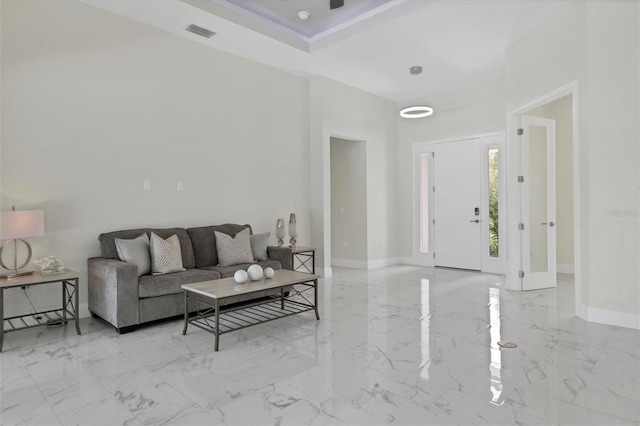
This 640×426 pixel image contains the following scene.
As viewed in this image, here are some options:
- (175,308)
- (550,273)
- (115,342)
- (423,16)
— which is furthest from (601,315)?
(115,342)

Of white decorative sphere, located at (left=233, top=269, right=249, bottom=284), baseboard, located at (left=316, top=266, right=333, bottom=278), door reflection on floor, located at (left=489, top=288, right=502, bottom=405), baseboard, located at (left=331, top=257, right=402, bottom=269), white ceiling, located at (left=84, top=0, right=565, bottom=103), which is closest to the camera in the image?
door reflection on floor, located at (left=489, top=288, right=502, bottom=405)

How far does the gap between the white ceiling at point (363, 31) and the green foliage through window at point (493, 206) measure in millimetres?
1367

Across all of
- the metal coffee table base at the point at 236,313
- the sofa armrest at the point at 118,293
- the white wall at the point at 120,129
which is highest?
the white wall at the point at 120,129

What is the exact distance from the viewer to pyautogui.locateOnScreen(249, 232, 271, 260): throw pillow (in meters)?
5.04

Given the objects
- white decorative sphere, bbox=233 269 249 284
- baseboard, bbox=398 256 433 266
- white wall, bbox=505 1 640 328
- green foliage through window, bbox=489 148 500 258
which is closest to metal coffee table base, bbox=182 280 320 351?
white decorative sphere, bbox=233 269 249 284

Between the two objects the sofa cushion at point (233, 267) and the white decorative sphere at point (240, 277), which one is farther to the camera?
the sofa cushion at point (233, 267)

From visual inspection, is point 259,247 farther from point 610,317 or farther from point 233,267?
point 610,317

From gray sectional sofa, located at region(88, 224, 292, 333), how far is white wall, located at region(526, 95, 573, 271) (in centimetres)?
528

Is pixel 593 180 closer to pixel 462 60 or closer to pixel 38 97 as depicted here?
pixel 462 60

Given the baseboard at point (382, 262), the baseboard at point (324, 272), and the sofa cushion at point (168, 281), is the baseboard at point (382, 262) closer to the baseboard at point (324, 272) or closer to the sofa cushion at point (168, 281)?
the baseboard at point (324, 272)

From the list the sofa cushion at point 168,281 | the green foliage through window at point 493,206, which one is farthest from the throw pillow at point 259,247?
the green foliage through window at point 493,206

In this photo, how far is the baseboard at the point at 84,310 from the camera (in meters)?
4.04

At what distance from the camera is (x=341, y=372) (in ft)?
8.91

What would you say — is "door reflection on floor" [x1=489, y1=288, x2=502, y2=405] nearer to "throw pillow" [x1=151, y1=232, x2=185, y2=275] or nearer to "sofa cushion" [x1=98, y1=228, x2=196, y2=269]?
"throw pillow" [x1=151, y1=232, x2=185, y2=275]
